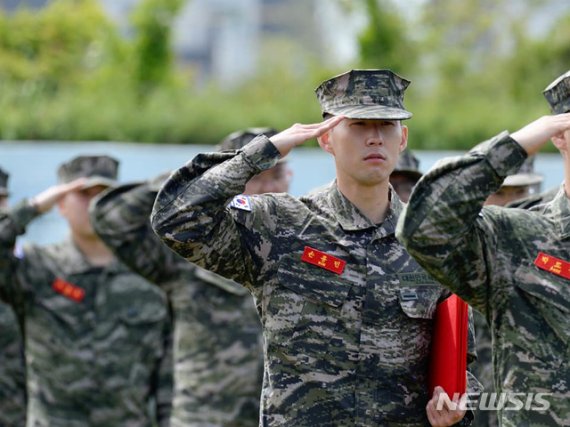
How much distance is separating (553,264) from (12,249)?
4453mm

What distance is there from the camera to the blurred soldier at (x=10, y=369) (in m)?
9.25

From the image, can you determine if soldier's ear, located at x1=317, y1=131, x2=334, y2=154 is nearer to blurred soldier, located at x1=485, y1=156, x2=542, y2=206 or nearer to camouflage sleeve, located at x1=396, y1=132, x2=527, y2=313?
camouflage sleeve, located at x1=396, y1=132, x2=527, y2=313

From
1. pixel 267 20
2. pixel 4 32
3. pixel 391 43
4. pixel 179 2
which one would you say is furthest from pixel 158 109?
pixel 267 20

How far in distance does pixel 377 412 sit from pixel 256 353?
2522 mm

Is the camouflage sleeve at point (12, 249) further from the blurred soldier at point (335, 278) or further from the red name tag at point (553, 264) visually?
the red name tag at point (553, 264)

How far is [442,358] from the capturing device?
511cm

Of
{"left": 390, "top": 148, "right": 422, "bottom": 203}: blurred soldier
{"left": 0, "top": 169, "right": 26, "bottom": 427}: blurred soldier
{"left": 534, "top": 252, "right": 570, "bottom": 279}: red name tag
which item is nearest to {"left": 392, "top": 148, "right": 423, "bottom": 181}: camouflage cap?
{"left": 390, "top": 148, "right": 422, "bottom": 203}: blurred soldier

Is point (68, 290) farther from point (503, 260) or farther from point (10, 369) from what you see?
point (503, 260)

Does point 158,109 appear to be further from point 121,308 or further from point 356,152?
point 356,152

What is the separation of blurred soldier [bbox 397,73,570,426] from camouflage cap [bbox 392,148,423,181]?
2906mm

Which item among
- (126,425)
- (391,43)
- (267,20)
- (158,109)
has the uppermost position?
(267,20)

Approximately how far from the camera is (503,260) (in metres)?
4.55

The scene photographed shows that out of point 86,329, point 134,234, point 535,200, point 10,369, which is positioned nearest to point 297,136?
point 535,200

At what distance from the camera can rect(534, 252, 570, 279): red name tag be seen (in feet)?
14.9
